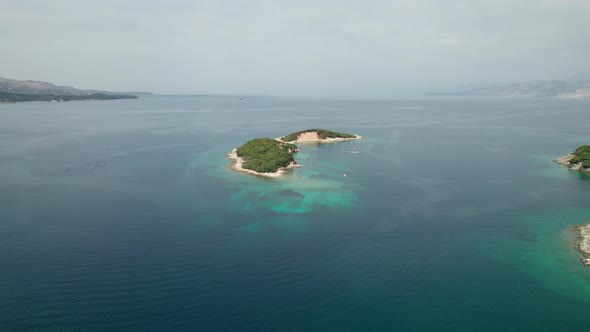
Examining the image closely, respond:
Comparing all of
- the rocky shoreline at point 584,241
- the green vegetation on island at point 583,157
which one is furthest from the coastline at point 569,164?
the rocky shoreline at point 584,241

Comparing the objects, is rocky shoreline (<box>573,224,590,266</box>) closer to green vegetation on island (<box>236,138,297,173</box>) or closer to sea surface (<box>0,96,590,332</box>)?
sea surface (<box>0,96,590,332</box>)

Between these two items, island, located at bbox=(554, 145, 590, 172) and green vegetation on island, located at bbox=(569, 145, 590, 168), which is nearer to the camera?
island, located at bbox=(554, 145, 590, 172)

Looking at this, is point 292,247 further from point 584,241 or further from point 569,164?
point 569,164

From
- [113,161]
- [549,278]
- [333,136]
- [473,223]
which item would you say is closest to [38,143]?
[113,161]

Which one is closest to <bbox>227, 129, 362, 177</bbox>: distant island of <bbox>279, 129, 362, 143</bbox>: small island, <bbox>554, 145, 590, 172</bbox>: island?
<bbox>279, 129, 362, 143</bbox>: small island

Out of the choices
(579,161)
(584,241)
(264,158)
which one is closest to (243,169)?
(264,158)

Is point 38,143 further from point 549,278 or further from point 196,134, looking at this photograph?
point 549,278

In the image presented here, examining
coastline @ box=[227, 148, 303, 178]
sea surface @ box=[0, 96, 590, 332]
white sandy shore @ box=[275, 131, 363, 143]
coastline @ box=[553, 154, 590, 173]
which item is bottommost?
sea surface @ box=[0, 96, 590, 332]

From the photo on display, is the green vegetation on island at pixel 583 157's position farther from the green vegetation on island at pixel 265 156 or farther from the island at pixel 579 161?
the green vegetation on island at pixel 265 156
